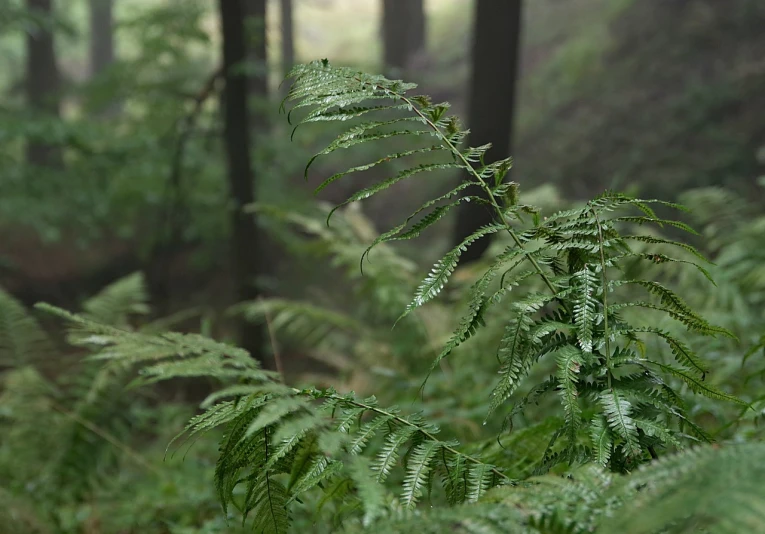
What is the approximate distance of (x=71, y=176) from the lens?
701cm

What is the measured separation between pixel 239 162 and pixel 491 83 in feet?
7.84

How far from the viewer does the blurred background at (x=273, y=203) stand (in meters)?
3.37

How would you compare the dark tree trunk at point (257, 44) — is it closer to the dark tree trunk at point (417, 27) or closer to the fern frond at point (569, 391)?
the fern frond at point (569, 391)

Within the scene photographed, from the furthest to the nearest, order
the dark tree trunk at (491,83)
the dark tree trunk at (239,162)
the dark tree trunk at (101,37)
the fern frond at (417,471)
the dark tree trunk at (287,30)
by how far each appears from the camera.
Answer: the dark tree trunk at (101,37)
the dark tree trunk at (287,30)
the dark tree trunk at (491,83)
the dark tree trunk at (239,162)
the fern frond at (417,471)

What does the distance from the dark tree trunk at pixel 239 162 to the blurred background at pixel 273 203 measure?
2cm

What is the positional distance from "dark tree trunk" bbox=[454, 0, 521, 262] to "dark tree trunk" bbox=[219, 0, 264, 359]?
1831 millimetres

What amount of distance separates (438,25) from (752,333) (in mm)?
14070

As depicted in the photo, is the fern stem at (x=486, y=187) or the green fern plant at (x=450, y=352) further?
the fern stem at (x=486, y=187)

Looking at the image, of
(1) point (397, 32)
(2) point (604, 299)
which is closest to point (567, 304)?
(2) point (604, 299)

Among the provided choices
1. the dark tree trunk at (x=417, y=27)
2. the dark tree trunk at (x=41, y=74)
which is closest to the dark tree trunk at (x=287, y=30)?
the dark tree trunk at (x=417, y=27)

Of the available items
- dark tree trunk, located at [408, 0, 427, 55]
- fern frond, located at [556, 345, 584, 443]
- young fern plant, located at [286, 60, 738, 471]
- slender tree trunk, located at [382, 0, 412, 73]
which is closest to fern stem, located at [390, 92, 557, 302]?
young fern plant, located at [286, 60, 738, 471]

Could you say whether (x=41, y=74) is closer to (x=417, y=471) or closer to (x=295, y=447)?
(x=295, y=447)

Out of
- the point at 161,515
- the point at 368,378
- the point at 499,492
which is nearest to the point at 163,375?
the point at 499,492

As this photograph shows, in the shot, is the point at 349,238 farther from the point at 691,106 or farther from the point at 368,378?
the point at 691,106
